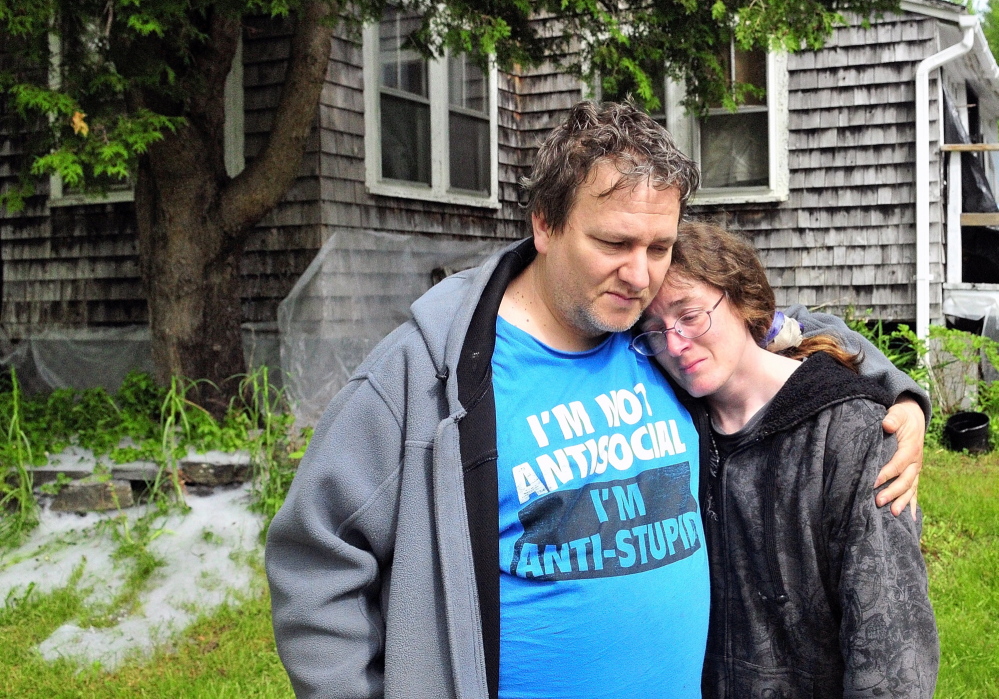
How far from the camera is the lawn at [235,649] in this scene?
380 cm

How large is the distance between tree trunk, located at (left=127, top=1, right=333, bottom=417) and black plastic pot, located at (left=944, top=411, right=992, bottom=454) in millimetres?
5425

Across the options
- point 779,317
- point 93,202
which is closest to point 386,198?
point 93,202

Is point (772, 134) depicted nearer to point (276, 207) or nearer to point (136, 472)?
point (276, 207)

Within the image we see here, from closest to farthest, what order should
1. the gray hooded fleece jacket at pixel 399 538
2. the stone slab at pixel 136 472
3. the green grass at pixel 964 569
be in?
the gray hooded fleece jacket at pixel 399 538, the green grass at pixel 964 569, the stone slab at pixel 136 472

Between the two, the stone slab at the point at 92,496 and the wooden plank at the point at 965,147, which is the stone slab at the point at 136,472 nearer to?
the stone slab at the point at 92,496

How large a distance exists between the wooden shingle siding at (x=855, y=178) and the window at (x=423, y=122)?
245 cm

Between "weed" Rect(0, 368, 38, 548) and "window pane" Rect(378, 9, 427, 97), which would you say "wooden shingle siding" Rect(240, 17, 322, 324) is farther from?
"weed" Rect(0, 368, 38, 548)

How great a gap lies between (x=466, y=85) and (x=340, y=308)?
10.0 ft

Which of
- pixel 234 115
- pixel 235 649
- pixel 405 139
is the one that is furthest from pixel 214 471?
pixel 405 139

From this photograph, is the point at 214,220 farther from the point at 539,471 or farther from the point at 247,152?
the point at 539,471

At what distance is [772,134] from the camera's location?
9195 mm

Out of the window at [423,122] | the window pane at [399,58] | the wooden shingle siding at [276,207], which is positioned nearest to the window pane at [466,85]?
the window at [423,122]

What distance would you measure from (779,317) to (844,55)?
25.4 ft

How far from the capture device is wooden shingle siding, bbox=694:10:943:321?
884 centimetres
